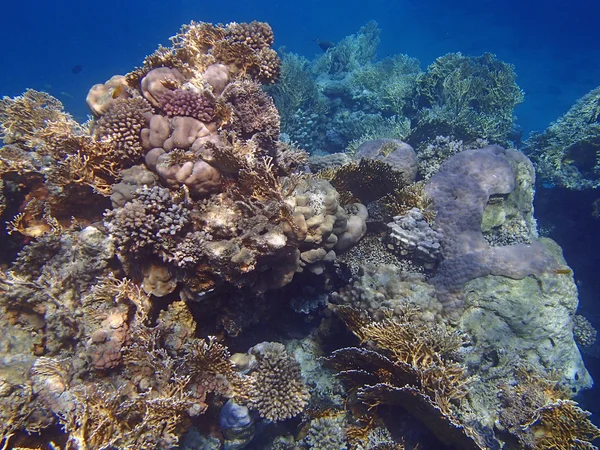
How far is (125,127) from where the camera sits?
4223 millimetres

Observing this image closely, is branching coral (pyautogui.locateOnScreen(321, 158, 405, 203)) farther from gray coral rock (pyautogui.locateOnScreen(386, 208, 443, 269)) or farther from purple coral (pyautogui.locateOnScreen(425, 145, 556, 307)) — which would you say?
purple coral (pyautogui.locateOnScreen(425, 145, 556, 307))

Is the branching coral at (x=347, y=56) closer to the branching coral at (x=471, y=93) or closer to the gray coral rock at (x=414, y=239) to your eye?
the branching coral at (x=471, y=93)

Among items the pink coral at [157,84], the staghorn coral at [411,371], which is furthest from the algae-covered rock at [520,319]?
the pink coral at [157,84]

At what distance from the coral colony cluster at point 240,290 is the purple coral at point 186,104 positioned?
0.03 meters

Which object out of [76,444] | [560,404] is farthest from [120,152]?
[560,404]

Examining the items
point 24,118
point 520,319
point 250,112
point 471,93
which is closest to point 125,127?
point 250,112

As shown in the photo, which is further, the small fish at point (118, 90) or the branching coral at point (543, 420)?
the small fish at point (118, 90)

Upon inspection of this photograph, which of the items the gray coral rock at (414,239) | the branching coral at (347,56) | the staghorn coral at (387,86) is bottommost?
the gray coral rock at (414,239)

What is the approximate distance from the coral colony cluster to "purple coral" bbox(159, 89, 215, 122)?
26mm

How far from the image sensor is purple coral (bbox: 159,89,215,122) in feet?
14.0

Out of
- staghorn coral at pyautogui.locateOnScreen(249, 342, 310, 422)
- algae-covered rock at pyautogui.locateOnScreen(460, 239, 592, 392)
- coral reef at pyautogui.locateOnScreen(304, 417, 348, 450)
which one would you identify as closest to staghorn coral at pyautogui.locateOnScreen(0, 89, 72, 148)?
staghorn coral at pyautogui.locateOnScreen(249, 342, 310, 422)

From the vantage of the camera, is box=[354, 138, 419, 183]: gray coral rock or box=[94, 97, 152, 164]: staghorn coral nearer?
box=[94, 97, 152, 164]: staghorn coral

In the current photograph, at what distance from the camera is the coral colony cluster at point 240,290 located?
3.67 meters

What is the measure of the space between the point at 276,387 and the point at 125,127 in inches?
157
